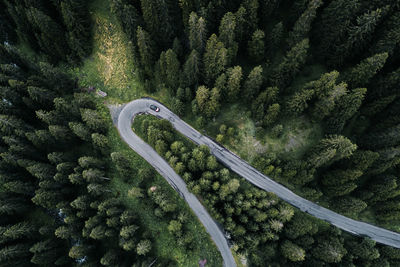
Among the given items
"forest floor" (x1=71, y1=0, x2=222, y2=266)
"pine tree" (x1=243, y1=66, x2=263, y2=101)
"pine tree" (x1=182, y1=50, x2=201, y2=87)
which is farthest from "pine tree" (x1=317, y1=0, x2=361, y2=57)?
"forest floor" (x1=71, y1=0, x2=222, y2=266)

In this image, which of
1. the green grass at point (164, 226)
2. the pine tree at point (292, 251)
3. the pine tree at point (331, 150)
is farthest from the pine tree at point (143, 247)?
the pine tree at point (331, 150)

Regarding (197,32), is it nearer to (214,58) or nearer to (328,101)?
(214,58)

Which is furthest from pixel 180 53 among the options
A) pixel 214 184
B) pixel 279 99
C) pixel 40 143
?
pixel 40 143

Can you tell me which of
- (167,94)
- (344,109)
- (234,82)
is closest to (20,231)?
(167,94)

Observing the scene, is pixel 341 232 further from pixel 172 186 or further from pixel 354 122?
pixel 172 186

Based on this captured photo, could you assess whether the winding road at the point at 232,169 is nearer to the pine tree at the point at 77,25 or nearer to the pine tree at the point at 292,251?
the pine tree at the point at 292,251
